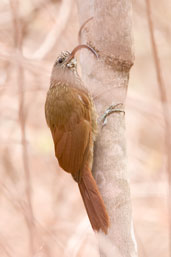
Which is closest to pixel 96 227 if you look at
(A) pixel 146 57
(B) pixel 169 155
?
(B) pixel 169 155

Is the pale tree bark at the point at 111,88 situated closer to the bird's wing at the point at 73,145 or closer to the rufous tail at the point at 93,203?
the rufous tail at the point at 93,203

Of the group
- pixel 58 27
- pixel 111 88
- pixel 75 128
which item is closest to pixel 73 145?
pixel 75 128

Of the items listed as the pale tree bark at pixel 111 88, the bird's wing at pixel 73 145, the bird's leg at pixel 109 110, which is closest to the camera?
the pale tree bark at pixel 111 88

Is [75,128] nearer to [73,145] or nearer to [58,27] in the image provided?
[73,145]

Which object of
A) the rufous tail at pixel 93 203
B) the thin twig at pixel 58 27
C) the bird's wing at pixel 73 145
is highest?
the thin twig at pixel 58 27

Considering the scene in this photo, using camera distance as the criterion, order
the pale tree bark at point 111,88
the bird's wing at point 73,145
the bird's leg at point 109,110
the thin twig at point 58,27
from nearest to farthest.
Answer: the pale tree bark at point 111,88
the bird's leg at point 109,110
the bird's wing at point 73,145
the thin twig at point 58,27

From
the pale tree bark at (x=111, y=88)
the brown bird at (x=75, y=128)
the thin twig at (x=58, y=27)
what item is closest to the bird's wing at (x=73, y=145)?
the brown bird at (x=75, y=128)

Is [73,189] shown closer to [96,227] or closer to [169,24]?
[169,24]

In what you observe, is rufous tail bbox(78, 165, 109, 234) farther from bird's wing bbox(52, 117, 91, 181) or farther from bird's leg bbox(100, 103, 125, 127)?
bird's leg bbox(100, 103, 125, 127)
